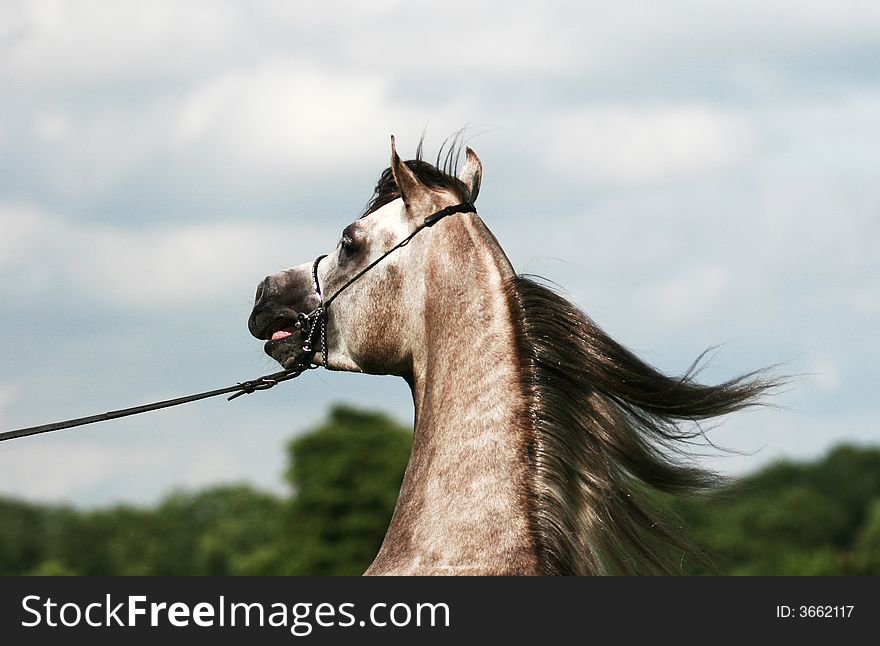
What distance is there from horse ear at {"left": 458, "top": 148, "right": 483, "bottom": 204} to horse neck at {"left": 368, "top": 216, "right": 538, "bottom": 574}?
505 millimetres

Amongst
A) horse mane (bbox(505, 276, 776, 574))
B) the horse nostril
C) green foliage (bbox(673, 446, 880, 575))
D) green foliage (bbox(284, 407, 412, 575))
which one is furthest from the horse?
green foliage (bbox(673, 446, 880, 575))

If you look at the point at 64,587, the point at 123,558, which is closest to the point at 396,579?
the point at 64,587

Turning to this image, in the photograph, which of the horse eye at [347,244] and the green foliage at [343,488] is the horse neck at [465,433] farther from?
the green foliage at [343,488]

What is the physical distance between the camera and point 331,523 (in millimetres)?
49688

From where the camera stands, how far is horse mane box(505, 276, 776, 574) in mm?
5656

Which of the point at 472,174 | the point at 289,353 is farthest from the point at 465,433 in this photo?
the point at 472,174

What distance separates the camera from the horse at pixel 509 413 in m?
5.60

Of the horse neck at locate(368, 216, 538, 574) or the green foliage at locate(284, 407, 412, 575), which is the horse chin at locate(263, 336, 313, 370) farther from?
the green foliage at locate(284, 407, 412, 575)

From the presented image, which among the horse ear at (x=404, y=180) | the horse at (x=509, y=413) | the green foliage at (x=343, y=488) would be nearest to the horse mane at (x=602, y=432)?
the horse at (x=509, y=413)

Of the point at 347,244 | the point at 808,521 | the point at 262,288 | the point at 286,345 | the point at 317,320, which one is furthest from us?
the point at 808,521

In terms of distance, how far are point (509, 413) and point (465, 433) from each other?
237 mm

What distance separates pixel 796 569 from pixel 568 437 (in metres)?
60.2

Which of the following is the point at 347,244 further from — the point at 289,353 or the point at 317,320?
the point at 289,353

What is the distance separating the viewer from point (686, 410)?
5.94 meters
